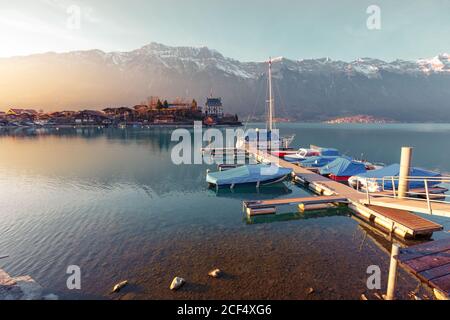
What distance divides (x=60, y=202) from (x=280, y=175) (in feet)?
94.8

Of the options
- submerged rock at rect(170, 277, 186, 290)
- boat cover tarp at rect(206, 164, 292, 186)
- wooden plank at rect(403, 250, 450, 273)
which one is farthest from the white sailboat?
submerged rock at rect(170, 277, 186, 290)

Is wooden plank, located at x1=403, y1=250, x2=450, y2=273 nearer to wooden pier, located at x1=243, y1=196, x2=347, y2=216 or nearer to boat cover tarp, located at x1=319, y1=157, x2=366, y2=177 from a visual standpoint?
wooden pier, located at x1=243, y1=196, x2=347, y2=216

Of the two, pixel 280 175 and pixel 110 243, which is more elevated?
pixel 280 175

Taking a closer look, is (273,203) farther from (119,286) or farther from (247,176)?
(119,286)

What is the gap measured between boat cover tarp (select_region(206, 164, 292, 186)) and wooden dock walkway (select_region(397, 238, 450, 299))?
1942 centimetres

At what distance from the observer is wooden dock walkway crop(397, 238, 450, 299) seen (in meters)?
11.0

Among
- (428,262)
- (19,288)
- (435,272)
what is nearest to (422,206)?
(428,262)

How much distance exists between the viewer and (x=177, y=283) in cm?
1269

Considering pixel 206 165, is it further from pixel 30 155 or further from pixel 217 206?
pixel 30 155

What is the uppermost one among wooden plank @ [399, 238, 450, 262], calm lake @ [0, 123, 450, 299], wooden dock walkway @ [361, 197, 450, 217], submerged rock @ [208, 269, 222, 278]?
wooden dock walkway @ [361, 197, 450, 217]

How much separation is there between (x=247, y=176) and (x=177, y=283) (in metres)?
20.8

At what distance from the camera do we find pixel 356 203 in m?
23.8
